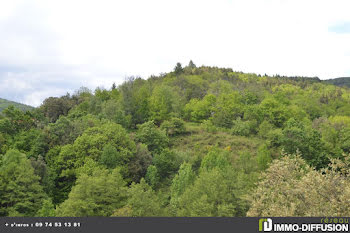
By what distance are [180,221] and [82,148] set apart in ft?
110

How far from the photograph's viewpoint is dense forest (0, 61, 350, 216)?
858 inches

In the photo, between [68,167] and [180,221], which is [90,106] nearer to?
[68,167]

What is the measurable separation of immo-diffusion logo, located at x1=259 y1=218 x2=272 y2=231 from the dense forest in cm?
210

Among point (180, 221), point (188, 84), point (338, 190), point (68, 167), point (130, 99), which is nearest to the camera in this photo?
point (180, 221)

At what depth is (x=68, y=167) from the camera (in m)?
45.5

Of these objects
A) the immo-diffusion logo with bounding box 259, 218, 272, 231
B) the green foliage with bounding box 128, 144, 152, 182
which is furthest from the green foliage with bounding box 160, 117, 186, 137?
the immo-diffusion logo with bounding box 259, 218, 272, 231

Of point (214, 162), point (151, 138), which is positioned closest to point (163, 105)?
point (151, 138)

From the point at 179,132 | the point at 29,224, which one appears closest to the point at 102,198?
the point at 29,224

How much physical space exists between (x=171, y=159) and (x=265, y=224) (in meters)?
37.2

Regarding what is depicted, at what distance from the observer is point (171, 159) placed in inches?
2032

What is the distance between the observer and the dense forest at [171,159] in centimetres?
2178

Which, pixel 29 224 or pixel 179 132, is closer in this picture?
pixel 29 224

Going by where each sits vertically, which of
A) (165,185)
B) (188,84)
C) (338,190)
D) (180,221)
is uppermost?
(188,84)

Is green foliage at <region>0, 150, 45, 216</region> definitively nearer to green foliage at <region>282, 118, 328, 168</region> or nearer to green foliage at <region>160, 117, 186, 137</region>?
green foliage at <region>160, 117, 186, 137</region>
